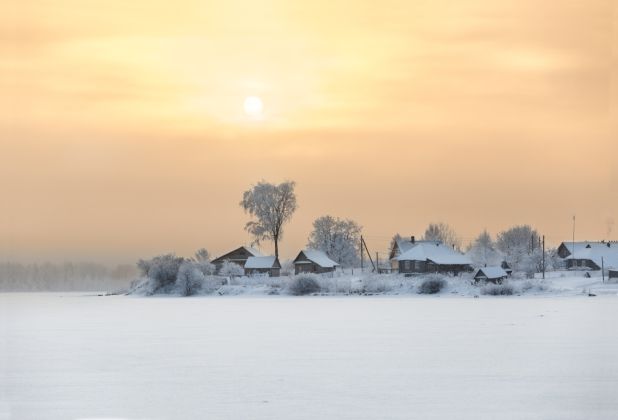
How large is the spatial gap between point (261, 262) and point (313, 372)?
89154mm

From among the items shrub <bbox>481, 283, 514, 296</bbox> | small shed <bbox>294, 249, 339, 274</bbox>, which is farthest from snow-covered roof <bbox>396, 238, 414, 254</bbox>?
shrub <bbox>481, 283, 514, 296</bbox>

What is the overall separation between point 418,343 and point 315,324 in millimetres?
10725

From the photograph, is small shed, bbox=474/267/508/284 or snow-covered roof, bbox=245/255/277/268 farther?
snow-covered roof, bbox=245/255/277/268

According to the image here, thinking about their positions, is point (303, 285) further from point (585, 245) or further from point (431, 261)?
point (585, 245)

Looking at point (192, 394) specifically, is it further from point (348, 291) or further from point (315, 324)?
point (348, 291)

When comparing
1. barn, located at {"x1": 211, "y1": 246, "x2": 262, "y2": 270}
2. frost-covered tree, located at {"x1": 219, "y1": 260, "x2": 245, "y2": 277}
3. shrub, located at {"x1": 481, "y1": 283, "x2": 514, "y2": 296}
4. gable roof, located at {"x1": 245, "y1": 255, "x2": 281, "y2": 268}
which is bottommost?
shrub, located at {"x1": 481, "y1": 283, "x2": 514, "y2": 296}

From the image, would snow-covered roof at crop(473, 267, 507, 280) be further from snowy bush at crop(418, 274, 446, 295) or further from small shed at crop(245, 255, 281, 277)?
small shed at crop(245, 255, 281, 277)

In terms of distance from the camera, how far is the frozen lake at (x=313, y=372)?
15641 mm

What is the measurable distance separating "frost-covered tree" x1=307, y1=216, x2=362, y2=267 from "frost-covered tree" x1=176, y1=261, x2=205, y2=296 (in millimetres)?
38896

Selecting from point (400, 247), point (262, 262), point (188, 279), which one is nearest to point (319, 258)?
point (262, 262)

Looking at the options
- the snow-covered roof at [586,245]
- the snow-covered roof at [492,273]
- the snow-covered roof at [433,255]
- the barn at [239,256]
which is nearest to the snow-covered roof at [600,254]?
the snow-covered roof at [586,245]

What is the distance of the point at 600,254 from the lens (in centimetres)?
11762

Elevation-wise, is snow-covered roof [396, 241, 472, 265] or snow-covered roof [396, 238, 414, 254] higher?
snow-covered roof [396, 238, 414, 254]

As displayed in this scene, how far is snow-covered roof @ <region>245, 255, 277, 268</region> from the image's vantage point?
109 m
